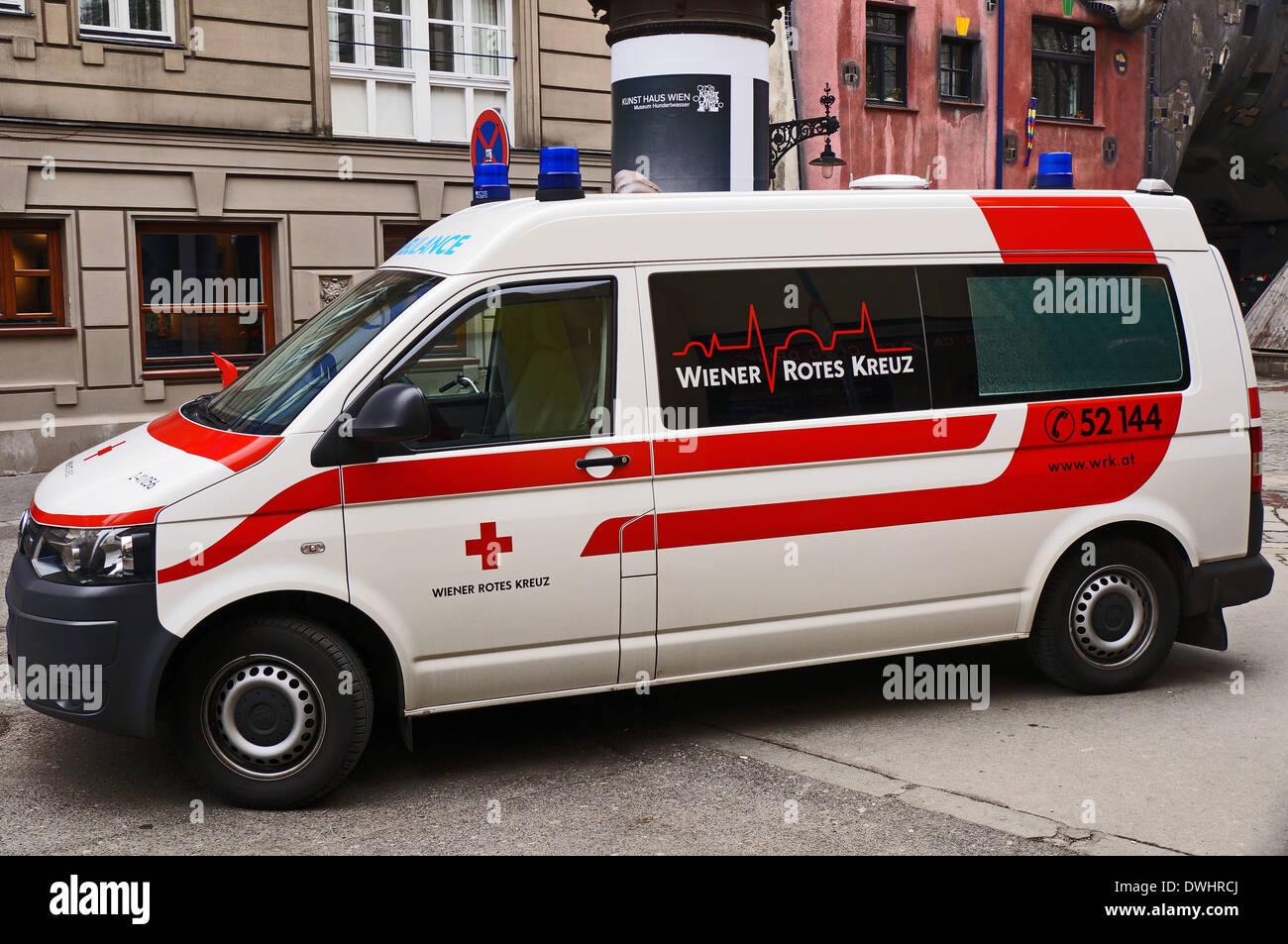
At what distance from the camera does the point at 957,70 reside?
23.8 m

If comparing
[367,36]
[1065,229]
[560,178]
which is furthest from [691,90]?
[367,36]

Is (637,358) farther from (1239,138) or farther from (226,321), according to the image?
(1239,138)

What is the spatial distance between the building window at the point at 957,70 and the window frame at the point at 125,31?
13.7m

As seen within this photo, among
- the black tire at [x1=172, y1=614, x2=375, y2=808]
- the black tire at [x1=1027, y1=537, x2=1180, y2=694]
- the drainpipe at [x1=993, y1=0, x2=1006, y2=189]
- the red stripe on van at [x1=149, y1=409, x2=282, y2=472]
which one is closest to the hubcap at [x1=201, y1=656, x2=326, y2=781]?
the black tire at [x1=172, y1=614, x2=375, y2=808]

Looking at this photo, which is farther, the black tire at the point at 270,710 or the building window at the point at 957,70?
the building window at the point at 957,70

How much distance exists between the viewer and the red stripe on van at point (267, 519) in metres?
4.53

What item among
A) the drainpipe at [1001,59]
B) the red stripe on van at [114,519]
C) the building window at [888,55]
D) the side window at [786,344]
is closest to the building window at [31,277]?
the red stripe on van at [114,519]

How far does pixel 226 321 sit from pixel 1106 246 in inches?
466

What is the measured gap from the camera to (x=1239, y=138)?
94.8 ft

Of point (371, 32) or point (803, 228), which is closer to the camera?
point (803, 228)

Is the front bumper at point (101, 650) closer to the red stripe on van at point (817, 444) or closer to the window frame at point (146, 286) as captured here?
the red stripe on van at point (817, 444)

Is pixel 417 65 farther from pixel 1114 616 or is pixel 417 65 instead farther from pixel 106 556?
pixel 106 556

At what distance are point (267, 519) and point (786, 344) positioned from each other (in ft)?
6.96

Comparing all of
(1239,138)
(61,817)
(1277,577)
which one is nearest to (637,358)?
(61,817)
